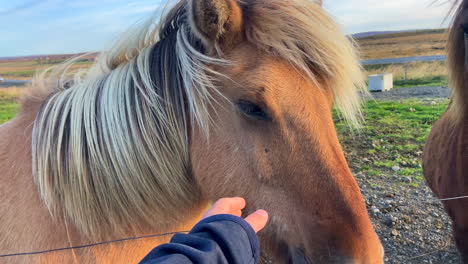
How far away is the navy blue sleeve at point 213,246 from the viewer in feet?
2.84

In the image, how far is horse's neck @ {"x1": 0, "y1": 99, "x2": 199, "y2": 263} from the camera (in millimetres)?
1511

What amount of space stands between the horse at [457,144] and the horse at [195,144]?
4.66ft

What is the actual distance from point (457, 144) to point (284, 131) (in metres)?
2.19

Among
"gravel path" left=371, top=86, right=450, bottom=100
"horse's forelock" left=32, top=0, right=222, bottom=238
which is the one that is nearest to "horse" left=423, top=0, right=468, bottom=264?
"horse's forelock" left=32, top=0, right=222, bottom=238

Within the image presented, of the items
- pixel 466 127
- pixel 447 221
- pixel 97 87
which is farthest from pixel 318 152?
pixel 447 221

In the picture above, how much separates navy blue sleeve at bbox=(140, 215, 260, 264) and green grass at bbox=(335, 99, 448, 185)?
373 cm

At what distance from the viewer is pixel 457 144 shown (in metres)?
2.84

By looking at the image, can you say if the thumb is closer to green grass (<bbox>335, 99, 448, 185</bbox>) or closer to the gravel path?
green grass (<bbox>335, 99, 448, 185</bbox>)

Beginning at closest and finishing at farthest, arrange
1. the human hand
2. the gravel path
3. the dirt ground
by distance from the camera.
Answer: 1. the human hand
2. the dirt ground
3. the gravel path

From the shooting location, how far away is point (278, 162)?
1416 millimetres

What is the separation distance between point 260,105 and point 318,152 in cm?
31

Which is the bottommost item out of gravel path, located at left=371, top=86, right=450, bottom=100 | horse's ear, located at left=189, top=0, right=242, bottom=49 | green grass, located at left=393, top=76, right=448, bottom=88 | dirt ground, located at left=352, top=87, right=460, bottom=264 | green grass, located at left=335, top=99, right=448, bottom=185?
green grass, located at left=393, top=76, right=448, bottom=88

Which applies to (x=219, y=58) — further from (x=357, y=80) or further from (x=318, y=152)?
(x=357, y=80)

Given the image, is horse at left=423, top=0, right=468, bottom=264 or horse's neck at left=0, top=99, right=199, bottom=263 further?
horse at left=423, top=0, right=468, bottom=264
